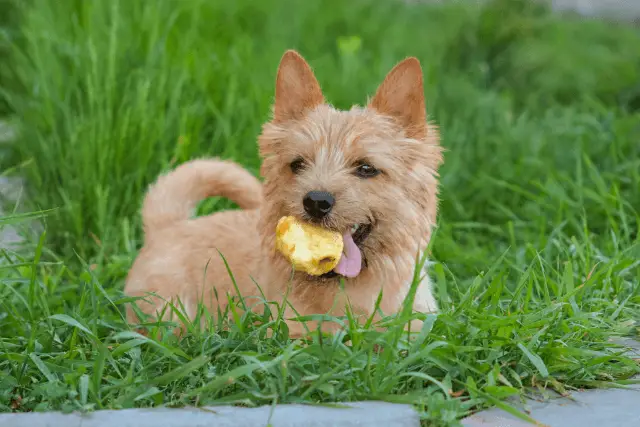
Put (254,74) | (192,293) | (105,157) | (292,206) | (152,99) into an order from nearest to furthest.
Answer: (292,206), (192,293), (105,157), (152,99), (254,74)

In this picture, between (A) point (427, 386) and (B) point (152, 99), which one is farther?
(B) point (152, 99)

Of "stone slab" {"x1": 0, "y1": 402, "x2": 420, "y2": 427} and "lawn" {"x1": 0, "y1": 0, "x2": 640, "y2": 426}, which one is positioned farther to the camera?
"lawn" {"x1": 0, "y1": 0, "x2": 640, "y2": 426}

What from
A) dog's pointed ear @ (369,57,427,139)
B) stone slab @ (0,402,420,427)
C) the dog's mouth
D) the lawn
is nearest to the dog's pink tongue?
the dog's mouth

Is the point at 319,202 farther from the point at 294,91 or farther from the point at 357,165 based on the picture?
the point at 294,91

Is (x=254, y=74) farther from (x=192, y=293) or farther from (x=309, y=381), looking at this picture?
(x=309, y=381)

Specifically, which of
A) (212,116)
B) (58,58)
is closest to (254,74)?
(212,116)

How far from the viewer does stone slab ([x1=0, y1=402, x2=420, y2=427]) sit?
2668mm

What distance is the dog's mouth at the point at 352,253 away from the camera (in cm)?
339

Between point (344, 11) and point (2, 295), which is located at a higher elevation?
point (344, 11)

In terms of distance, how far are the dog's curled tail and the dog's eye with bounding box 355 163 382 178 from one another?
95cm

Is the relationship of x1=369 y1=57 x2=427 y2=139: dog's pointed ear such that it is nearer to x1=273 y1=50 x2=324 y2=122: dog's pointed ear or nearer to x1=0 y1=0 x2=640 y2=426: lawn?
x1=273 y1=50 x2=324 y2=122: dog's pointed ear

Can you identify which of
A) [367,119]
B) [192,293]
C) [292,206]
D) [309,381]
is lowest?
[192,293]

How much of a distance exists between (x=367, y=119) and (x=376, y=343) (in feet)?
2.99

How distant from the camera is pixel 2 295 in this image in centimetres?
356
